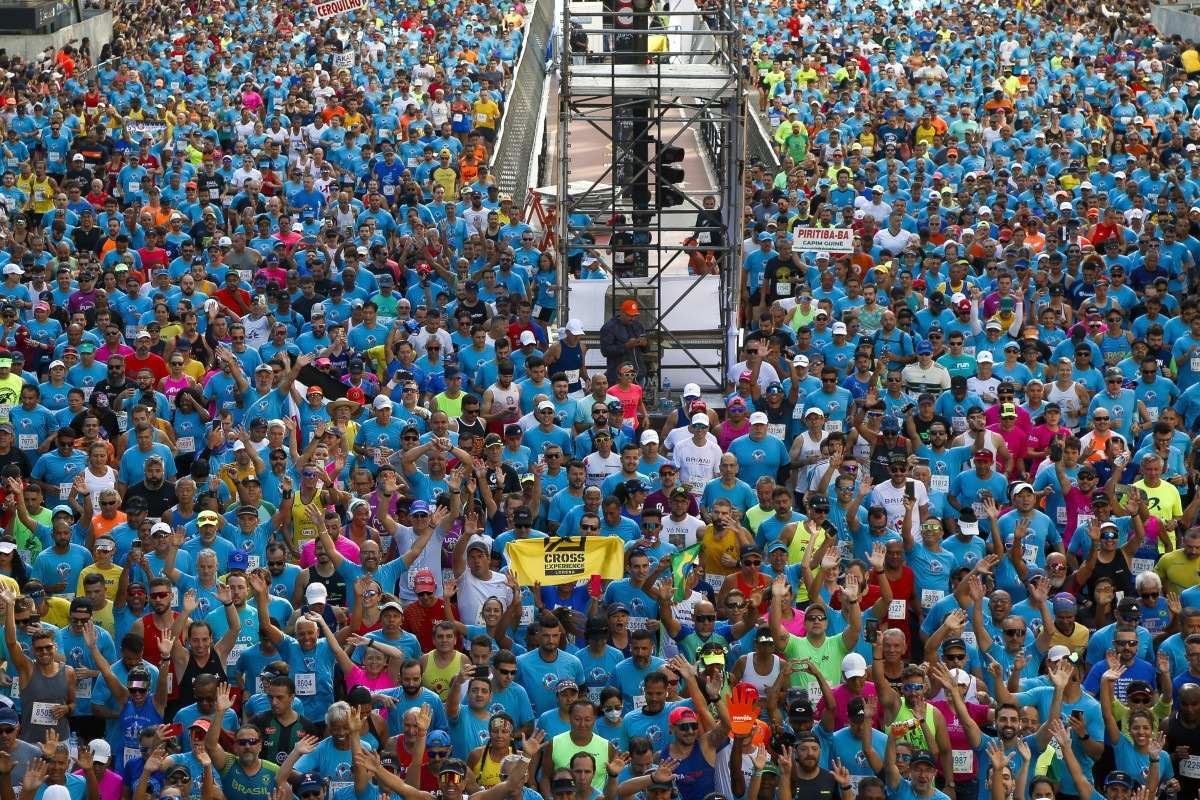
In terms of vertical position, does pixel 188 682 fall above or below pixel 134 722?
above

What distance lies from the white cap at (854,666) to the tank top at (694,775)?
3.28 feet

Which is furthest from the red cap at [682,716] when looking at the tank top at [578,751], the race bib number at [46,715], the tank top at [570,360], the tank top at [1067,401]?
the tank top at [570,360]

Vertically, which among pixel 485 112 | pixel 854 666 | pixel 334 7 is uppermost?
pixel 334 7

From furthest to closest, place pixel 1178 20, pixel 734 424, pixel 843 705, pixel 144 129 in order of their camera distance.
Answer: pixel 1178 20 → pixel 144 129 → pixel 734 424 → pixel 843 705

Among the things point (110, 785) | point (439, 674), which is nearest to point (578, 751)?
point (439, 674)

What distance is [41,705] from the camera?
1283 centimetres

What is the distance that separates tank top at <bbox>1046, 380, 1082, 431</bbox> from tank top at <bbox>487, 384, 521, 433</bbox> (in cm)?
398

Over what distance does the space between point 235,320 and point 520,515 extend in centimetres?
502

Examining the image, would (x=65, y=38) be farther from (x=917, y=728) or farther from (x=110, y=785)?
(x=917, y=728)

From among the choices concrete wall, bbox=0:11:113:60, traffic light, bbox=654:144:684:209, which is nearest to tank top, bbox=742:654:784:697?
traffic light, bbox=654:144:684:209

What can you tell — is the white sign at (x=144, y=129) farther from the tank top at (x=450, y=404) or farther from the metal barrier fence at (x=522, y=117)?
the tank top at (x=450, y=404)

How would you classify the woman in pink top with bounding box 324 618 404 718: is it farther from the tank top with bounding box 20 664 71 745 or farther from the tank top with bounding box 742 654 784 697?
the tank top with bounding box 742 654 784 697

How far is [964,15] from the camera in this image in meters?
37.8

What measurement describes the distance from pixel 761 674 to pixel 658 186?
778cm
